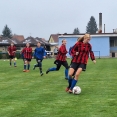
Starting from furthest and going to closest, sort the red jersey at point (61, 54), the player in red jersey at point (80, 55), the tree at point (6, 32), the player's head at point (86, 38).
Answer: the tree at point (6, 32), the red jersey at point (61, 54), the player in red jersey at point (80, 55), the player's head at point (86, 38)

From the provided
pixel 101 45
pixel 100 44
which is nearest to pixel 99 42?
pixel 100 44

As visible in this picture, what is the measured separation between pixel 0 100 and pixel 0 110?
4.99ft

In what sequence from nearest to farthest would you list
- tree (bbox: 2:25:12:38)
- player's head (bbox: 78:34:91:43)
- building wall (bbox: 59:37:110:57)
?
player's head (bbox: 78:34:91:43) < building wall (bbox: 59:37:110:57) < tree (bbox: 2:25:12:38)

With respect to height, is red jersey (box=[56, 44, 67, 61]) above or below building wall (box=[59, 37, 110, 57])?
below

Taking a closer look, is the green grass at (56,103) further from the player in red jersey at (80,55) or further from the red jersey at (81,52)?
the red jersey at (81,52)

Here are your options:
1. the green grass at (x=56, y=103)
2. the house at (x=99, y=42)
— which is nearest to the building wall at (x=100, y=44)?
the house at (x=99, y=42)

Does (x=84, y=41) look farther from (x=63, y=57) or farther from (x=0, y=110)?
(x=63, y=57)

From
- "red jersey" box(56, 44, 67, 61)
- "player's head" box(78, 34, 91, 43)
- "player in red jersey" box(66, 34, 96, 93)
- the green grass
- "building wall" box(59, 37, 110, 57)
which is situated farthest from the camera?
"building wall" box(59, 37, 110, 57)

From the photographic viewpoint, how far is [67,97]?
33.7 ft

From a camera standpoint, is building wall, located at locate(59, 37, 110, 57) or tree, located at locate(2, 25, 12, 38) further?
tree, located at locate(2, 25, 12, 38)

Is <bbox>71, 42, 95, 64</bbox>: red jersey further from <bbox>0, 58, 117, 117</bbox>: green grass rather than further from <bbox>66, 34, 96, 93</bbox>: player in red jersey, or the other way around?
<bbox>0, 58, 117, 117</bbox>: green grass

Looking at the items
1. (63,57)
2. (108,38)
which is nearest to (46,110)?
(63,57)

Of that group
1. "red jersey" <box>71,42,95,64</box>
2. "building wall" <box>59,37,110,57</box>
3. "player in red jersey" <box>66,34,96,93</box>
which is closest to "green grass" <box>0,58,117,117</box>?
"player in red jersey" <box>66,34,96,93</box>

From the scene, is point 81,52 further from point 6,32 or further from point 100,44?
point 6,32
